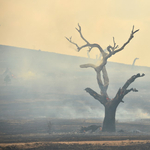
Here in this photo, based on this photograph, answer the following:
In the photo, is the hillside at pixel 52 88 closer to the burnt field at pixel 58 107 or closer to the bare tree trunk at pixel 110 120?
the burnt field at pixel 58 107

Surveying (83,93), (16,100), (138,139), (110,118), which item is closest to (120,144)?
(138,139)

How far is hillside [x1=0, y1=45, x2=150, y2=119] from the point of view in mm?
48312

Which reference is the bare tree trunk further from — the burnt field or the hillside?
the hillside

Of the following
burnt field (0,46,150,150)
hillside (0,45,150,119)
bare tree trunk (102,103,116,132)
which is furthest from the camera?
hillside (0,45,150,119)

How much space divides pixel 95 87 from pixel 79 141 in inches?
2072

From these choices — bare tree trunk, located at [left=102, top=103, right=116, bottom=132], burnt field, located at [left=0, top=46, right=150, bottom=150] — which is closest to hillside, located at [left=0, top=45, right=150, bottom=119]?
burnt field, located at [left=0, top=46, right=150, bottom=150]

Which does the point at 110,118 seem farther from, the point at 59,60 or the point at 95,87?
the point at 59,60

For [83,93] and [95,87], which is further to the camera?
[95,87]

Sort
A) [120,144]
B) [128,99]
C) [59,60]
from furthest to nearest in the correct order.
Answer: [59,60], [128,99], [120,144]

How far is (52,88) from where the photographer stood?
70875 millimetres

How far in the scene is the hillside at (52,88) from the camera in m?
48.3

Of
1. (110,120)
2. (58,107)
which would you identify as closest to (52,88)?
(58,107)

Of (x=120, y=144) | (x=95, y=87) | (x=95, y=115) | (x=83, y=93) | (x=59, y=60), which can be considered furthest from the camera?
(x=59, y=60)

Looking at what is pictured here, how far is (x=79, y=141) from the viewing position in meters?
20.6
